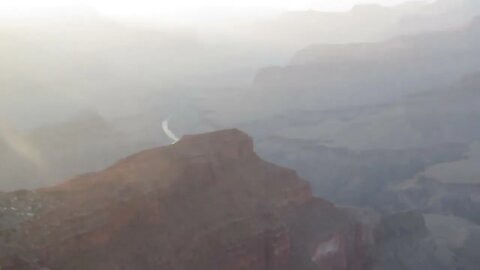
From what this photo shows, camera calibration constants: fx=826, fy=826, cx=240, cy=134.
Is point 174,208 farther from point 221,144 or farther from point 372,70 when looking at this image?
point 372,70

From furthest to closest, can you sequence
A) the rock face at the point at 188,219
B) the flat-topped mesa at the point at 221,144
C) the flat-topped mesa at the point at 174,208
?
the flat-topped mesa at the point at 221,144
the flat-topped mesa at the point at 174,208
the rock face at the point at 188,219

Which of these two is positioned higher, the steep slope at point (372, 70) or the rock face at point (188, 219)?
the rock face at point (188, 219)

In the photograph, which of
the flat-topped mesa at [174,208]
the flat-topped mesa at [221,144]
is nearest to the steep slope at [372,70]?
the flat-topped mesa at [221,144]

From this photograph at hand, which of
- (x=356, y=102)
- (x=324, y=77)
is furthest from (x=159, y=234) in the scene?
(x=324, y=77)

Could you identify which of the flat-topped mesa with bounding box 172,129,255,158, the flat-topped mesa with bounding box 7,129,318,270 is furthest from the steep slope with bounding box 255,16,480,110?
the flat-topped mesa with bounding box 7,129,318,270

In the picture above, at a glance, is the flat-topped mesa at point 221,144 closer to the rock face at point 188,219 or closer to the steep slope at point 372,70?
the rock face at point 188,219

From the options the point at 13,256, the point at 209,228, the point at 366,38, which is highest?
the point at 13,256

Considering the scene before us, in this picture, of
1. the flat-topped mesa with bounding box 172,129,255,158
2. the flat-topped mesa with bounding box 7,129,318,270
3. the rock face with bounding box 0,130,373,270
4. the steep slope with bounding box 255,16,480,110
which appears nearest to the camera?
the rock face with bounding box 0,130,373,270

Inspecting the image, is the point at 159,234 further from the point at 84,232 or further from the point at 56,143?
the point at 56,143

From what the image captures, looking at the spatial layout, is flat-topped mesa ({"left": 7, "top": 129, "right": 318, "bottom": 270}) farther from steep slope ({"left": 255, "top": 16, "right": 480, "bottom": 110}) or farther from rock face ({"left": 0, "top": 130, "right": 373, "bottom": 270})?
steep slope ({"left": 255, "top": 16, "right": 480, "bottom": 110})
